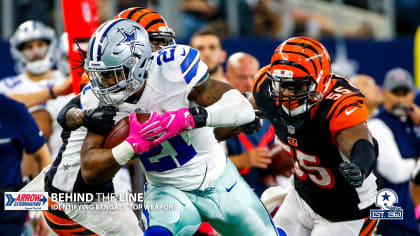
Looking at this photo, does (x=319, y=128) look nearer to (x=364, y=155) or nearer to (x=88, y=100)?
(x=364, y=155)

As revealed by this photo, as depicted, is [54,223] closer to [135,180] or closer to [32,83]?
[135,180]

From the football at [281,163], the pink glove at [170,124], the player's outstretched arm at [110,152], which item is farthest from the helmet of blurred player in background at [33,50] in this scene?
the pink glove at [170,124]

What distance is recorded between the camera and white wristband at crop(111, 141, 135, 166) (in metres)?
3.55

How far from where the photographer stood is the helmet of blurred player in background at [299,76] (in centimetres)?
401

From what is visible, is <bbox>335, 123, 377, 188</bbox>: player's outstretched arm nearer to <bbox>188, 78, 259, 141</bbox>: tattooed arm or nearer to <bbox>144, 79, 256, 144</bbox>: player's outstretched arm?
<bbox>144, 79, 256, 144</bbox>: player's outstretched arm

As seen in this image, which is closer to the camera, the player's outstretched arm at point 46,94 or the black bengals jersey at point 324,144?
the black bengals jersey at point 324,144

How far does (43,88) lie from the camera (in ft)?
A: 21.5

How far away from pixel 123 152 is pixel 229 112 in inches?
24.7

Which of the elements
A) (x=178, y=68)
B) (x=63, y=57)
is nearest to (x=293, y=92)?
(x=178, y=68)

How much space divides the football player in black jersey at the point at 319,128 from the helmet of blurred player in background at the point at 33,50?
357cm

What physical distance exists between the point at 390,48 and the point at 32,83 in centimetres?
667

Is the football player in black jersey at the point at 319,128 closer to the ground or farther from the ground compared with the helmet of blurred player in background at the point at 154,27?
closer to the ground

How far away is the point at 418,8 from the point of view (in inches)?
491

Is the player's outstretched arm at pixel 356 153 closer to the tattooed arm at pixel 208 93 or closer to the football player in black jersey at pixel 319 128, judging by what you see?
the football player in black jersey at pixel 319 128
